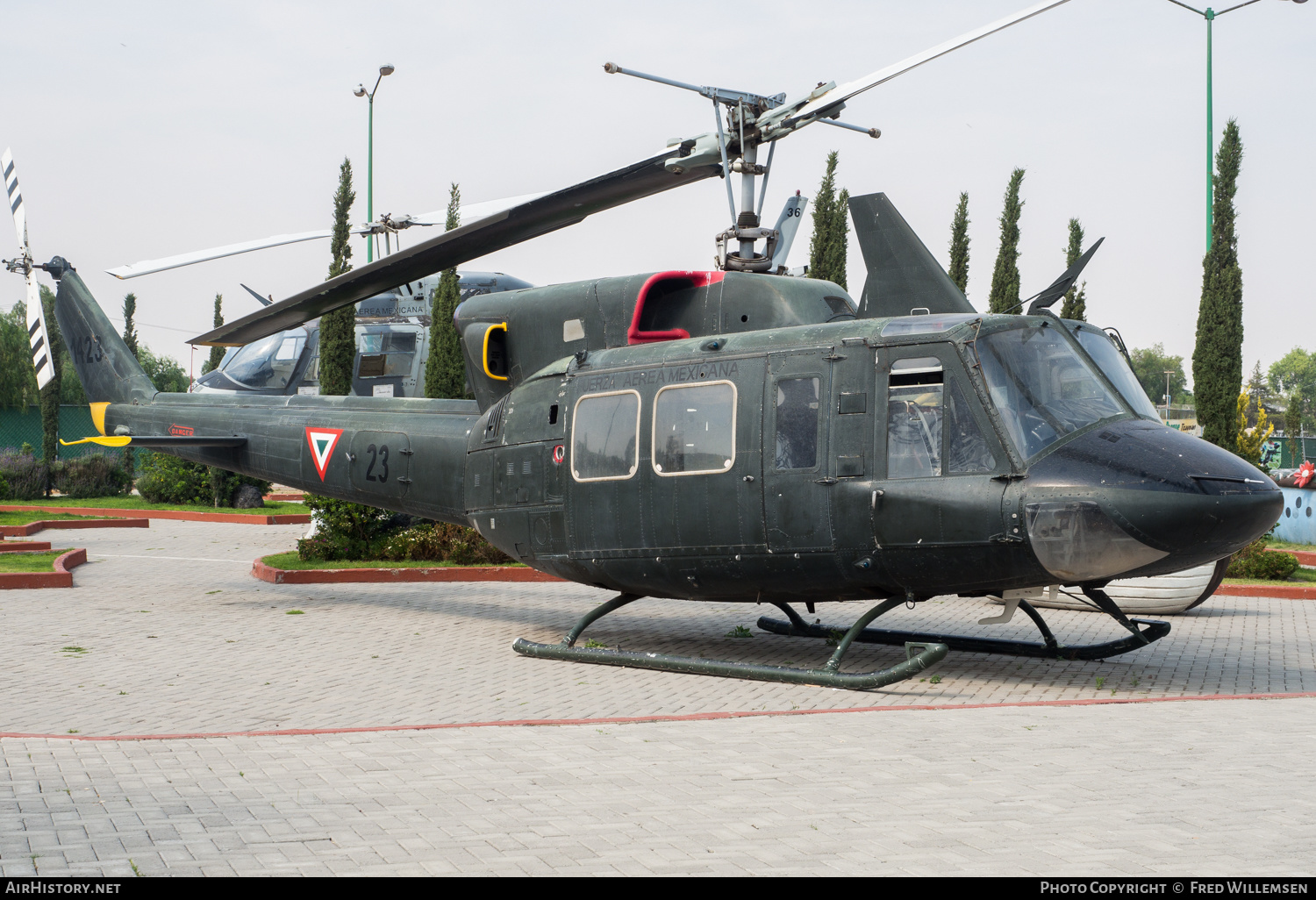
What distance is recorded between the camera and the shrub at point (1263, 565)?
53.6 feet

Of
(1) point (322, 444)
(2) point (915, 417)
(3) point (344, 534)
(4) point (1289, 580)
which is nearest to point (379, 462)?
(1) point (322, 444)

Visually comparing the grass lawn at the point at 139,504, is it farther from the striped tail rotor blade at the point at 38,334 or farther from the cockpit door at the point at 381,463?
the cockpit door at the point at 381,463

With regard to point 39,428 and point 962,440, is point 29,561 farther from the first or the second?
point 39,428

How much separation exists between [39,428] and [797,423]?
4232 centimetres

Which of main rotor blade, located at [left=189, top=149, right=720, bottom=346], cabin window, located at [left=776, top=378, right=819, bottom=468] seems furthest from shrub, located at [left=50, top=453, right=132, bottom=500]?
cabin window, located at [left=776, top=378, right=819, bottom=468]

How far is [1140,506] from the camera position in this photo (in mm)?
7441

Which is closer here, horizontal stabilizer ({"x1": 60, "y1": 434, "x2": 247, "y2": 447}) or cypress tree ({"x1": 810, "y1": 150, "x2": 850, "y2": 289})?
horizontal stabilizer ({"x1": 60, "y1": 434, "x2": 247, "y2": 447})

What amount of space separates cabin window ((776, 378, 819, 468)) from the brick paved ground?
1.74 metres

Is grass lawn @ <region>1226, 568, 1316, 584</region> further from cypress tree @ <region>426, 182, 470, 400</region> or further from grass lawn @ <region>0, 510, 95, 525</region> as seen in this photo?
grass lawn @ <region>0, 510, 95, 525</region>

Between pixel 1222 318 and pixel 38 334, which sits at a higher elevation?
pixel 1222 318

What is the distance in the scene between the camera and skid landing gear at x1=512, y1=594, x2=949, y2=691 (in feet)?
27.0
